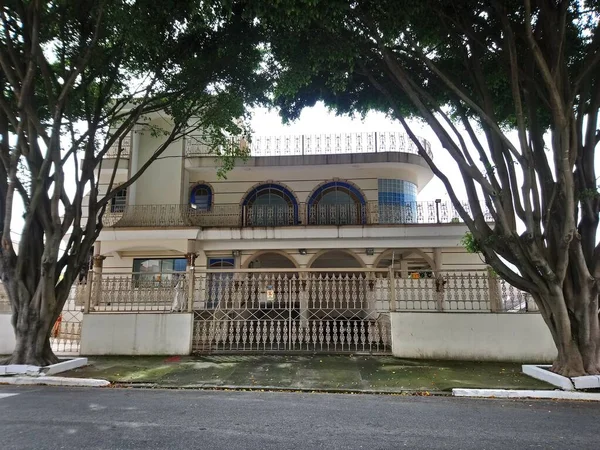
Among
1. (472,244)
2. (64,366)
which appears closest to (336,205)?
(472,244)

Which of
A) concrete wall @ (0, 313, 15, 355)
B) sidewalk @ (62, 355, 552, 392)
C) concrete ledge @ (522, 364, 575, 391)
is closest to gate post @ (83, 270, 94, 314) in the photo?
sidewalk @ (62, 355, 552, 392)

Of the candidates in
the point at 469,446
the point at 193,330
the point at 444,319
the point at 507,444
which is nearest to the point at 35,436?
the point at 469,446

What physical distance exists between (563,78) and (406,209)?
8.53m

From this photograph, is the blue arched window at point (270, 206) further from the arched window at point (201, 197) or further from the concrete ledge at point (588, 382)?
the concrete ledge at point (588, 382)

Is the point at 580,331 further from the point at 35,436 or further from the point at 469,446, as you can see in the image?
the point at 35,436

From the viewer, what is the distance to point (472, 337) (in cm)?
870

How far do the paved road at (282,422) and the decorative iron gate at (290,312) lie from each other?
3306 mm

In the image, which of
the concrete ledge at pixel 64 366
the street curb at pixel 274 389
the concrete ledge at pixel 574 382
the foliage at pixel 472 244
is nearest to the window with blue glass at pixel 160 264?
the concrete ledge at pixel 64 366

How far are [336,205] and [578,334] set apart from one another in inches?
392

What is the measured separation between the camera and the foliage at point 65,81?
7.20 m

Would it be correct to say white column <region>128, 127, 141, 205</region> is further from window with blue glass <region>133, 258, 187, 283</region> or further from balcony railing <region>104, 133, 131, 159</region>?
window with blue glass <region>133, 258, 187, 283</region>

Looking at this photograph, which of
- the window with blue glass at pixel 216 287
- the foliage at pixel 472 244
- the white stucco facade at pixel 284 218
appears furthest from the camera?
the white stucco facade at pixel 284 218

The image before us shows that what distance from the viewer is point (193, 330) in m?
9.41

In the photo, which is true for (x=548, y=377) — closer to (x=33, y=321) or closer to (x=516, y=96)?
(x=516, y=96)
